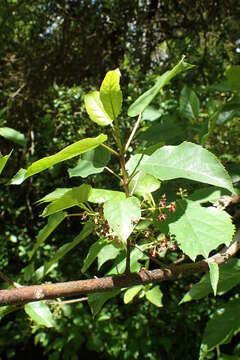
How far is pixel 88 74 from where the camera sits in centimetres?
304

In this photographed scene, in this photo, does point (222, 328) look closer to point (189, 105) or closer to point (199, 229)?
point (199, 229)

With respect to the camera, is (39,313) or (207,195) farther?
(39,313)

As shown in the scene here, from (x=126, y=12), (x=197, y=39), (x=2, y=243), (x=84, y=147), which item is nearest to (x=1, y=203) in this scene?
(x=2, y=243)

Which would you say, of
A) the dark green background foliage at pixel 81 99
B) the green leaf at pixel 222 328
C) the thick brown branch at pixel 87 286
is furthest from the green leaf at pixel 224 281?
the dark green background foliage at pixel 81 99

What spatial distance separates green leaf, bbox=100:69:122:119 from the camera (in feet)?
2.27

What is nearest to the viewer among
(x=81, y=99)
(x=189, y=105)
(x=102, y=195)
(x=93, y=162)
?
(x=102, y=195)

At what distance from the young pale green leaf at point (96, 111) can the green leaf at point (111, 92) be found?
43 mm

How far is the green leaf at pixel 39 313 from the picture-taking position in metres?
1.02

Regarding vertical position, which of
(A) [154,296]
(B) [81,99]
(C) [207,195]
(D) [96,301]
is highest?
(C) [207,195]

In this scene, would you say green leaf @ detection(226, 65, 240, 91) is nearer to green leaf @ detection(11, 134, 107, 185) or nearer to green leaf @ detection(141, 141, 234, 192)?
green leaf @ detection(141, 141, 234, 192)

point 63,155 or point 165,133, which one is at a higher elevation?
point 63,155

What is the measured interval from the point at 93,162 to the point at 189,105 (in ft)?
2.25

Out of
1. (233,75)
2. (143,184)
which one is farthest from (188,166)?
(233,75)

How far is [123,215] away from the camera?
0.63 metres
